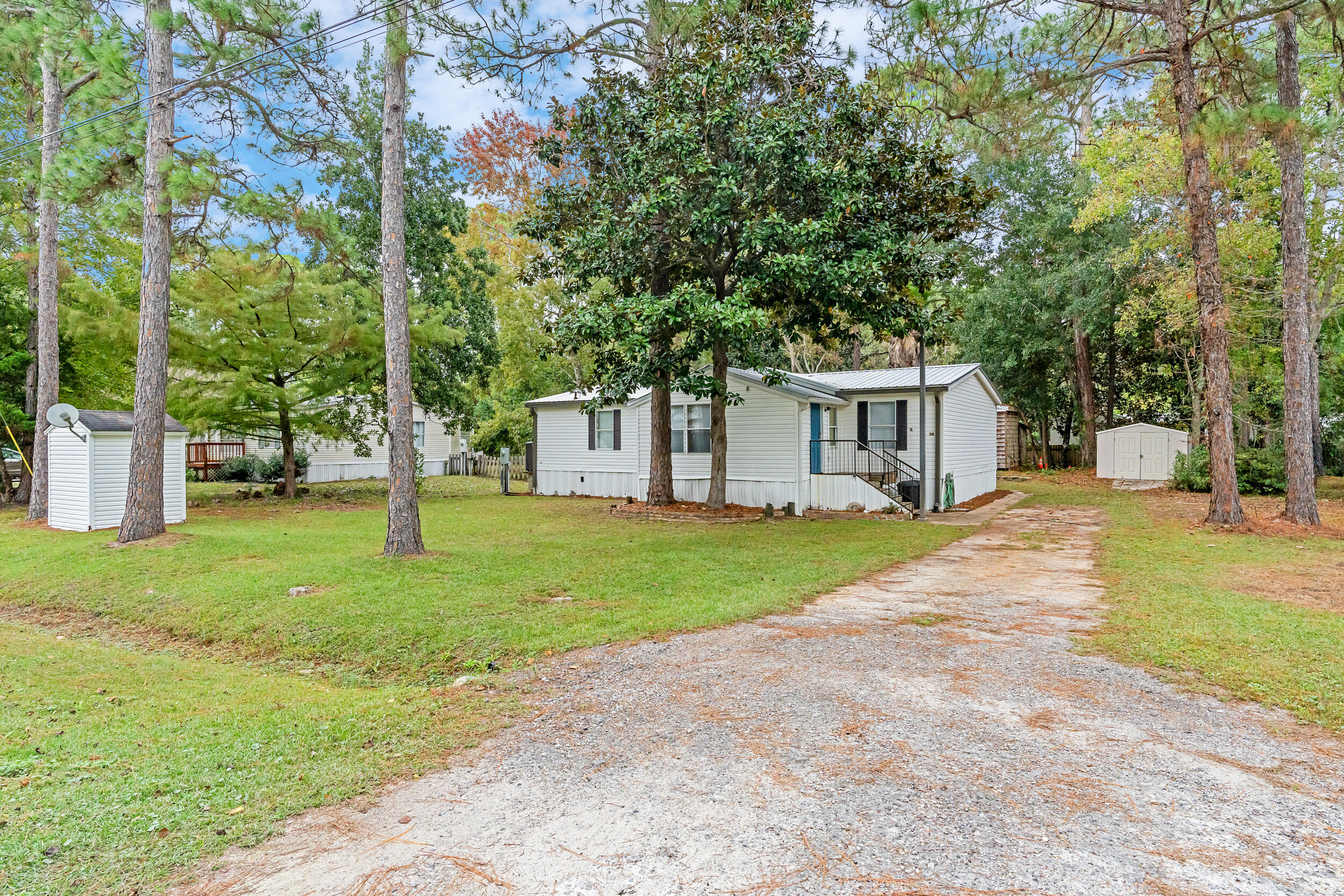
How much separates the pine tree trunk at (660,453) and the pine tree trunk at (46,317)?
11.0 metres

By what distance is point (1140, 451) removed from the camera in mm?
20984

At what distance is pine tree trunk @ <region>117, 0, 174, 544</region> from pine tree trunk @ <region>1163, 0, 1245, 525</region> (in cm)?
1460

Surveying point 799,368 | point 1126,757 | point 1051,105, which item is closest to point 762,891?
point 1126,757

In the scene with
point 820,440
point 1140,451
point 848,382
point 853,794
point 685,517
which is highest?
point 848,382

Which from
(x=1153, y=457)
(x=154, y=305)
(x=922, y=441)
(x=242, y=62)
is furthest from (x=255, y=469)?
(x=1153, y=457)

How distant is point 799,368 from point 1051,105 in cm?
2272

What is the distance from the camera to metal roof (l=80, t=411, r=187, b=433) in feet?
38.3

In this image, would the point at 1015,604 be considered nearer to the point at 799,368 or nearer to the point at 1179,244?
the point at 1179,244

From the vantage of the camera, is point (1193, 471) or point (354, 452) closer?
point (1193, 471)

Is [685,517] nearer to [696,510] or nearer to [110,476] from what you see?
[696,510]

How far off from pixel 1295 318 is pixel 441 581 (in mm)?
13213

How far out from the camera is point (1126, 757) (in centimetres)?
331

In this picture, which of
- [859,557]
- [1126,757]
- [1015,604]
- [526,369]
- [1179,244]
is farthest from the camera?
[526,369]

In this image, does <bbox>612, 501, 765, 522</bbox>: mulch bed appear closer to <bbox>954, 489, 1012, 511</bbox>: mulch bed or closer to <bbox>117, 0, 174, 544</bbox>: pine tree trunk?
<bbox>954, 489, 1012, 511</bbox>: mulch bed
